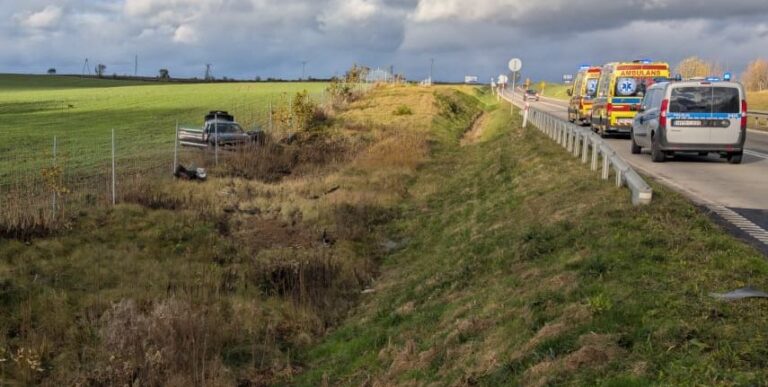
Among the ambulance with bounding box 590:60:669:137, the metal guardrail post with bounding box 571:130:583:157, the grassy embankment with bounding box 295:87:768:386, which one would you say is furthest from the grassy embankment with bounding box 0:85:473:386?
the ambulance with bounding box 590:60:669:137

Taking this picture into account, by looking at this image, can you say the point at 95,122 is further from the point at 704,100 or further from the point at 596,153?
the point at 704,100

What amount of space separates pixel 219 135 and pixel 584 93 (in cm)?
1581

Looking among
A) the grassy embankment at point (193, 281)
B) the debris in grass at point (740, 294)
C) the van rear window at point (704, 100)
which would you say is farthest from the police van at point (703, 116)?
the debris in grass at point (740, 294)

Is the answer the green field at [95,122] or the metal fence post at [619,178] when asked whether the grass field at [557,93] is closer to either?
the green field at [95,122]

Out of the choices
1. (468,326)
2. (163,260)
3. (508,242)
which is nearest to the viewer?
(468,326)

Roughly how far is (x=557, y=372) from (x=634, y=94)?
20.8 metres

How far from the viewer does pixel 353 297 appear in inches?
436

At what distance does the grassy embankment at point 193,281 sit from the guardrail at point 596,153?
458 centimetres

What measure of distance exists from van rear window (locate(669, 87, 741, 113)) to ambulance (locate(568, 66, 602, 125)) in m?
12.6

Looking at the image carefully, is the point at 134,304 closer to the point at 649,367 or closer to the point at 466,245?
the point at 466,245

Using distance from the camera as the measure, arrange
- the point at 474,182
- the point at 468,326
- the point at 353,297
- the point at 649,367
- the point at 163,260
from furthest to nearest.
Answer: the point at 474,182 < the point at 163,260 < the point at 353,297 < the point at 468,326 < the point at 649,367

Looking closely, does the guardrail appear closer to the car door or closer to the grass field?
the car door

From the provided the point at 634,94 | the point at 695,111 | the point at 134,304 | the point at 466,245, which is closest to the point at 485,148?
the point at 634,94

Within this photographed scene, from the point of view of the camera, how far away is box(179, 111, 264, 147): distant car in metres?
25.6
